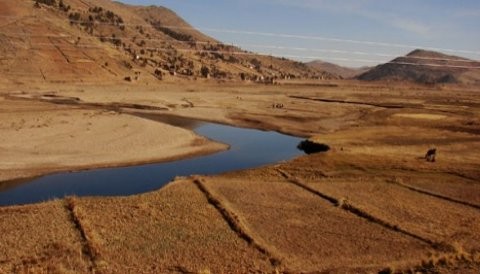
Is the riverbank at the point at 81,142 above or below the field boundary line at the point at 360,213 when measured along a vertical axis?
below

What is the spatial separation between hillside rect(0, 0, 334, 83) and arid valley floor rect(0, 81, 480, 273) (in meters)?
52.0

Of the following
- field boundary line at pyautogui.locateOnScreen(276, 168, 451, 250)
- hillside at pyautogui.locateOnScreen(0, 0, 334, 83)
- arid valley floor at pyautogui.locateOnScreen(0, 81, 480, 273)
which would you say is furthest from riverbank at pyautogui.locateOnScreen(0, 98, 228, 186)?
hillside at pyautogui.locateOnScreen(0, 0, 334, 83)

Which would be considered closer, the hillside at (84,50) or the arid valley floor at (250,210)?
the arid valley floor at (250,210)

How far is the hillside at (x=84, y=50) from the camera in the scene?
111438 mm

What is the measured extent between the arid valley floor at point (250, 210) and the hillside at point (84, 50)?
52031 millimetres

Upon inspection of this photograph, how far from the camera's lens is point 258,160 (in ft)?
161

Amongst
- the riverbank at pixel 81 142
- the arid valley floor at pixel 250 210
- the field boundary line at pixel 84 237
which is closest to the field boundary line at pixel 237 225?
the arid valley floor at pixel 250 210

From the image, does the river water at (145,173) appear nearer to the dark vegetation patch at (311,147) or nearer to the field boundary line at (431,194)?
the dark vegetation patch at (311,147)

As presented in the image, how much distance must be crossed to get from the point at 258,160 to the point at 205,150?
17.5ft

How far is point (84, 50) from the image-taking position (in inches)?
4975

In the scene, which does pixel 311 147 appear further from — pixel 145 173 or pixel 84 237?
pixel 84 237

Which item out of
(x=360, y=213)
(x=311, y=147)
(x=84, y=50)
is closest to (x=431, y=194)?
(x=360, y=213)

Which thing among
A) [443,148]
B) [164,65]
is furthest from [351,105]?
[164,65]

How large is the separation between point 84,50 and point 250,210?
10604cm
